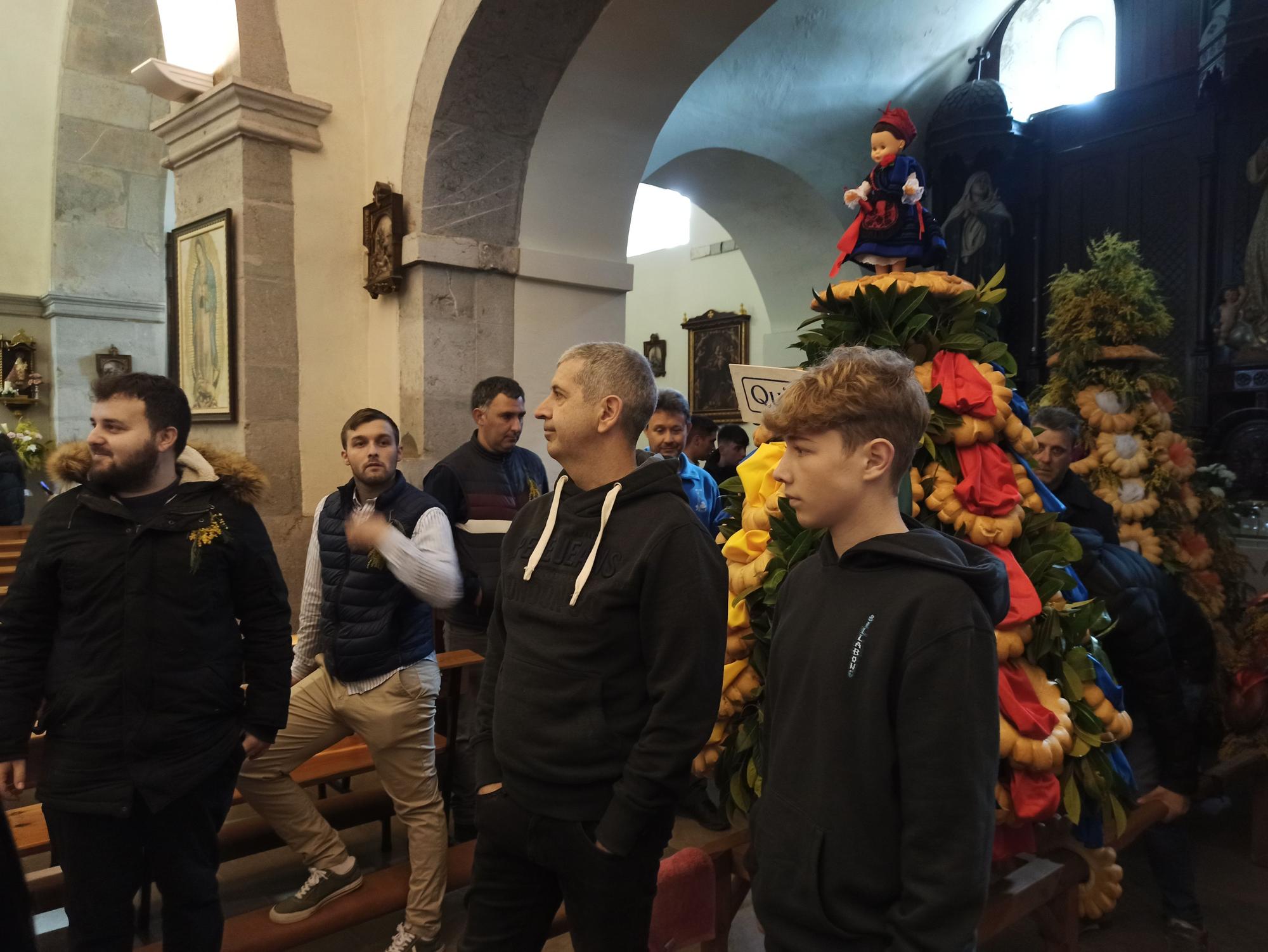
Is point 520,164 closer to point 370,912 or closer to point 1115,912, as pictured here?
point 370,912

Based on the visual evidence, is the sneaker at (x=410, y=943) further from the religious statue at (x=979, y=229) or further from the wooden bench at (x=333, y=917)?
the religious statue at (x=979, y=229)

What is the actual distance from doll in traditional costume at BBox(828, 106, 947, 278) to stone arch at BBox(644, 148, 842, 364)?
5.00 meters

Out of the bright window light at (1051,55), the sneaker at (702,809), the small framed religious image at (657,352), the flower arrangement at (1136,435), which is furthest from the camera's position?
the small framed religious image at (657,352)

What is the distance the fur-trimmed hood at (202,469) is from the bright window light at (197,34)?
3391mm

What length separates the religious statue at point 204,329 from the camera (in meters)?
4.78

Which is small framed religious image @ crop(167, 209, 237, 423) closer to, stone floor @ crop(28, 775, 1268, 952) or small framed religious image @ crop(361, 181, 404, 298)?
small framed religious image @ crop(361, 181, 404, 298)

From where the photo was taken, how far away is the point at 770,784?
139 centimetres

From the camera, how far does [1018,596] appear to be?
1.98m

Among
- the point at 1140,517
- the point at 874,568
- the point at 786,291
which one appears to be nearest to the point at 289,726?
the point at 874,568

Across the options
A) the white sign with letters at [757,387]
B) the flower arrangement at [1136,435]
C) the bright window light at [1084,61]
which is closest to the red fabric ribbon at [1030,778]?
the white sign with letters at [757,387]

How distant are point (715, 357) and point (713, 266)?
42.8 inches

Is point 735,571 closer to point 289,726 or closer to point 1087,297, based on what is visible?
point 289,726

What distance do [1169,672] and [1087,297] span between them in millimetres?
2325

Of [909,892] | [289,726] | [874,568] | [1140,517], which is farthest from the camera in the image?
[1140,517]
